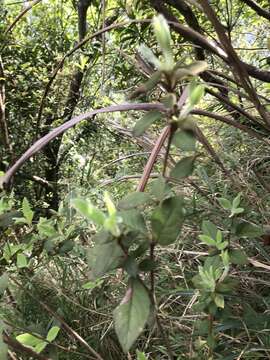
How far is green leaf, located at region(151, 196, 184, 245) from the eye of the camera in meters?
0.43

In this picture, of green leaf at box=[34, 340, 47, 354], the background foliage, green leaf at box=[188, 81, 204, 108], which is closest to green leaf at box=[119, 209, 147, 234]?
the background foliage

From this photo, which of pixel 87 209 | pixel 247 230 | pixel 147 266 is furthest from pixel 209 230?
pixel 87 209

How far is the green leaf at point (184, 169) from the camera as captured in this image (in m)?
0.46

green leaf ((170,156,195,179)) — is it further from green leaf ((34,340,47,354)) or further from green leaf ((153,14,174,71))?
green leaf ((34,340,47,354))

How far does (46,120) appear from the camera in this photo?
11.7 feet

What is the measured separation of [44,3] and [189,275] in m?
3.72

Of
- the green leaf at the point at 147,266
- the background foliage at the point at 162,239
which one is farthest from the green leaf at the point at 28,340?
the green leaf at the point at 147,266

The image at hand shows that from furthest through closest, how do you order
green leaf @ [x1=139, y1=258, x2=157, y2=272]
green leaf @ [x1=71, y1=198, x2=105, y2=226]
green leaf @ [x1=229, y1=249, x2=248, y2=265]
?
green leaf @ [x1=229, y1=249, x2=248, y2=265] < green leaf @ [x1=139, y1=258, x2=157, y2=272] < green leaf @ [x1=71, y1=198, x2=105, y2=226]

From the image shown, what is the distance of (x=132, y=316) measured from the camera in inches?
15.6

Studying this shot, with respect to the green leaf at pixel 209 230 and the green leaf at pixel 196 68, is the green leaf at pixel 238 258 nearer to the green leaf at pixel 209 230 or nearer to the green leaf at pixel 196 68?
the green leaf at pixel 209 230

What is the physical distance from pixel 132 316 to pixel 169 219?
0.30 ft

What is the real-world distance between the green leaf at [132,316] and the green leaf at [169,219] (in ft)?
0.17

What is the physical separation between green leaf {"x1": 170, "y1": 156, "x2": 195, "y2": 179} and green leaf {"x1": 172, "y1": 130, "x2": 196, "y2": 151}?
4cm

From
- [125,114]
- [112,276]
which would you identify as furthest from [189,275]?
[125,114]
